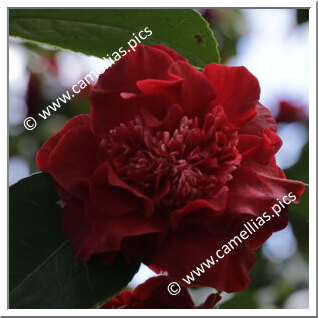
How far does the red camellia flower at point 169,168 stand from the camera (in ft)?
2.47

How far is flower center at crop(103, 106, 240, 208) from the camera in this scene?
77 centimetres

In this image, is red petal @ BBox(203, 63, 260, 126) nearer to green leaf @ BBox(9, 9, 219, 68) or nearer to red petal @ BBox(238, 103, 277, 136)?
red petal @ BBox(238, 103, 277, 136)

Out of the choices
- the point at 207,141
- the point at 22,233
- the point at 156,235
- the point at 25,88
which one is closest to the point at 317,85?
the point at 207,141

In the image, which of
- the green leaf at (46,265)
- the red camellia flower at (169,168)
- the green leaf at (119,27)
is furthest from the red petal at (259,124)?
the green leaf at (46,265)

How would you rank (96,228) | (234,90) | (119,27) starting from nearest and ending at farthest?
(96,228) < (234,90) < (119,27)

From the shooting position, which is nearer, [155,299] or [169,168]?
[169,168]

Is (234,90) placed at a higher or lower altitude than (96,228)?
higher

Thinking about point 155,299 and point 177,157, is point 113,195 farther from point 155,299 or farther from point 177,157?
point 155,299

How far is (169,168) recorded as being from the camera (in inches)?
31.0

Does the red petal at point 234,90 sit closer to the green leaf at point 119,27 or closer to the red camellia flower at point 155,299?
the green leaf at point 119,27

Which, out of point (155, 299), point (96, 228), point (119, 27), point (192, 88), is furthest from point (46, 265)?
point (119, 27)

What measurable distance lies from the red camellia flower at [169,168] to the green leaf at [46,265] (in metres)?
0.03

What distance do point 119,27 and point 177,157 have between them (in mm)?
324

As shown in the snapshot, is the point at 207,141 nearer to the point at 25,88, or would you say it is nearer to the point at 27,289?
the point at 27,289
